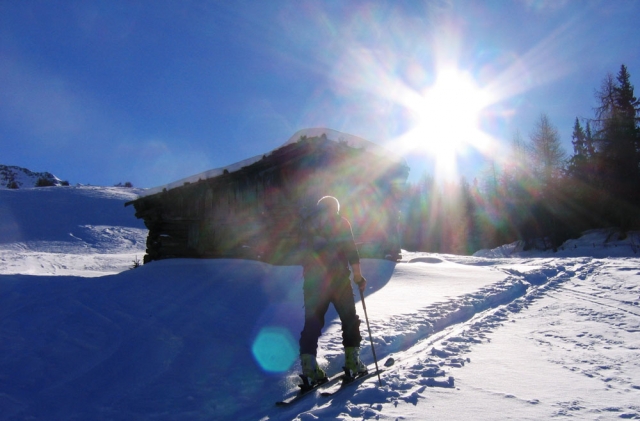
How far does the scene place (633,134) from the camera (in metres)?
27.6

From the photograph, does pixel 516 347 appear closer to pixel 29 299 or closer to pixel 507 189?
pixel 29 299

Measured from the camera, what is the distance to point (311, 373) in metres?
4.11

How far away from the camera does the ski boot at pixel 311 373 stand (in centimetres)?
405

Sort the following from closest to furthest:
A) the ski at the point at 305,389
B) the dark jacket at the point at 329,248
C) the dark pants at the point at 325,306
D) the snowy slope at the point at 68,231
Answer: the ski at the point at 305,389 → the dark pants at the point at 325,306 → the dark jacket at the point at 329,248 → the snowy slope at the point at 68,231

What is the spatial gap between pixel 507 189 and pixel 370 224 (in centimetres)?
2671

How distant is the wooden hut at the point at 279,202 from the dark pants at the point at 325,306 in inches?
299

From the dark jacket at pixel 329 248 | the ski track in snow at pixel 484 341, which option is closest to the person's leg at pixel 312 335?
the dark jacket at pixel 329 248

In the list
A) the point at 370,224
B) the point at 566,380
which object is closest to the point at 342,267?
the point at 566,380

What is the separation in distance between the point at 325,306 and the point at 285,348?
138 centimetres

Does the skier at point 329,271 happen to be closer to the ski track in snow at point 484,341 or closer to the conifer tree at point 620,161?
the ski track in snow at point 484,341

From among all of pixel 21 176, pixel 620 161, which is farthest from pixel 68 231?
pixel 21 176

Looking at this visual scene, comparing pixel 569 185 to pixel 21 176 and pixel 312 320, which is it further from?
pixel 21 176

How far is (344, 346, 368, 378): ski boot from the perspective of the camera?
13.7ft

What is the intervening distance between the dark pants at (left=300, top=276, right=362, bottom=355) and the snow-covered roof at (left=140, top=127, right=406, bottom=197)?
841cm
